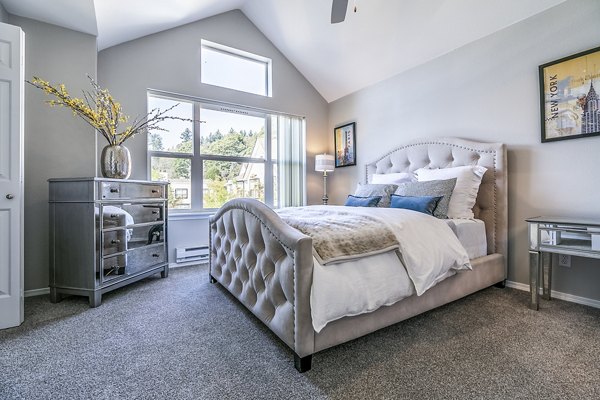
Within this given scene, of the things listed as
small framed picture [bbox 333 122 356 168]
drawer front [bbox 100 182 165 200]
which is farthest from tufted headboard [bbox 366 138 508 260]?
drawer front [bbox 100 182 165 200]

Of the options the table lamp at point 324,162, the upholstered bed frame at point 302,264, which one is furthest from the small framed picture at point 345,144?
the upholstered bed frame at point 302,264

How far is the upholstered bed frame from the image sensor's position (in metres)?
1.32

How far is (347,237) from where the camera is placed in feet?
4.93

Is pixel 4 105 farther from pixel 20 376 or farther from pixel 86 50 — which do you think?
pixel 20 376

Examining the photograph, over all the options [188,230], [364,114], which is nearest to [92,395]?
[188,230]

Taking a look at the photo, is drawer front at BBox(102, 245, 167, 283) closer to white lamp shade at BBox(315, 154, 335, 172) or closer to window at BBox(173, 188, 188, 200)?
window at BBox(173, 188, 188, 200)

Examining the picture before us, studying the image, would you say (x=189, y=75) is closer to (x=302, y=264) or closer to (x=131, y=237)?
(x=131, y=237)

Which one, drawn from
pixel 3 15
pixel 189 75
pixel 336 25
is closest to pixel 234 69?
pixel 189 75

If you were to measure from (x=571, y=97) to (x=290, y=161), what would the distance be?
324 cm

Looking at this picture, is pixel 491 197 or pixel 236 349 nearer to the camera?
pixel 236 349

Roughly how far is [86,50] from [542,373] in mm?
4242

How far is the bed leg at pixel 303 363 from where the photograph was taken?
1336 millimetres

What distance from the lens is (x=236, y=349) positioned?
156 centimetres

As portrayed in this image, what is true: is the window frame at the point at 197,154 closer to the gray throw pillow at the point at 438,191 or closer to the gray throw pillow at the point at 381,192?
the gray throw pillow at the point at 381,192
